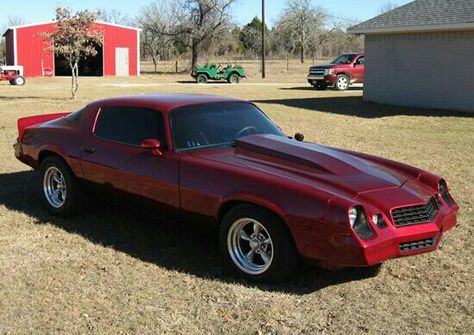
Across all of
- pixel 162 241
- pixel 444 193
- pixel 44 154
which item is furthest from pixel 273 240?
pixel 44 154

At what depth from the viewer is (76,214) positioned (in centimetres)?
617

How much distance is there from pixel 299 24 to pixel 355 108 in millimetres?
65969

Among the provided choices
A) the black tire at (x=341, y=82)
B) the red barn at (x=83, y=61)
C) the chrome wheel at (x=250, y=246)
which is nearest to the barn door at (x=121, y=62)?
the red barn at (x=83, y=61)

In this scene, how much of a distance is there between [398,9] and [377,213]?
18.1 m

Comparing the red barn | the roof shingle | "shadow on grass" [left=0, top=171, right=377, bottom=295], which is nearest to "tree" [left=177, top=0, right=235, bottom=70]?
the red barn

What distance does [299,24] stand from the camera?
8250 centimetres

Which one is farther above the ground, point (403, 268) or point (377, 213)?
point (377, 213)

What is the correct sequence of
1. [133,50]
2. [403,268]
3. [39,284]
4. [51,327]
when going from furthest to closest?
[133,50] → [403,268] → [39,284] → [51,327]

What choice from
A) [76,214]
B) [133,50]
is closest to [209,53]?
[133,50]

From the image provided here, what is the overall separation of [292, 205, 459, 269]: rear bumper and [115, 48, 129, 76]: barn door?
45059 millimetres

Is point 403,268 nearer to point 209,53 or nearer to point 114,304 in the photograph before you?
point 114,304

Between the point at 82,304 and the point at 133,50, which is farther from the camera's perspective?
the point at 133,50

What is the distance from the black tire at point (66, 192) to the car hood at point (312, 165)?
5.96 ft

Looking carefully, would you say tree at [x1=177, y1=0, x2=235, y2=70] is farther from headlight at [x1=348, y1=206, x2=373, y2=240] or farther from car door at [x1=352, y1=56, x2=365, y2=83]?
headlight at [x1=348, y1=206, x2=373, y2=240]
